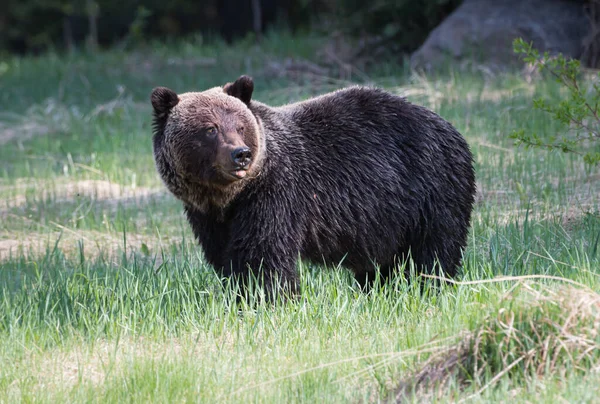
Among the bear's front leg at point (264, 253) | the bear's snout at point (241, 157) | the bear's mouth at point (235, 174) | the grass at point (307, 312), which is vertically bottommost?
the grass at point (307, 312)

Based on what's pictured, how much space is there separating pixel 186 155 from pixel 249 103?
0.61 metres

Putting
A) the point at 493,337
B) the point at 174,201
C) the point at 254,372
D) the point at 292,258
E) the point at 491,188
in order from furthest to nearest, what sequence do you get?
the point at 174,201
the point at 491,188
the point at 292,258
the point at 254,372
the point at 493,337

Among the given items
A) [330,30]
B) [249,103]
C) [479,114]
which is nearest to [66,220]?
[249,103]

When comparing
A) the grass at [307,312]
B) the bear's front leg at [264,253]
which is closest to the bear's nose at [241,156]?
the bear's front leg at [264,253]

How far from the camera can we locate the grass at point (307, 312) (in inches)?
158

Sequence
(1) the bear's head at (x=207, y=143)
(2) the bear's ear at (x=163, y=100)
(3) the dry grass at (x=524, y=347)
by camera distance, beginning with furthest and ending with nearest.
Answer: (2) the bear's ear at (x=163, y=100) < (1) the bear's head at (x=207, y=143) < (3) the dry grass at (x=524, y=347)

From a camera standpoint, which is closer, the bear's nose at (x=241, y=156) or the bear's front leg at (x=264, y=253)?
the bear's nose at (x=241, y=156)

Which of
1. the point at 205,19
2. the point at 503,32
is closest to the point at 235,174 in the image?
the point at 503,32

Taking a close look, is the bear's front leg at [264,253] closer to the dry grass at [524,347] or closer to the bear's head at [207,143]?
the bear's head at [207,143]

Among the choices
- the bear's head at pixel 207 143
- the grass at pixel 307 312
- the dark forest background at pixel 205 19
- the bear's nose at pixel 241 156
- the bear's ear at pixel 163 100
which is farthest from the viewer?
the dark forest background at pixel 205 19

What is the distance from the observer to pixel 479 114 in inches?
418

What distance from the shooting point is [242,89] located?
223 inches

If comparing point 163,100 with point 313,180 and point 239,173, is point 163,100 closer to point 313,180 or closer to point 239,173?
point 239,173

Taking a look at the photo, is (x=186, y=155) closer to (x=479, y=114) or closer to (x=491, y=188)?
(x=491, y=188)
